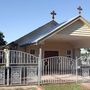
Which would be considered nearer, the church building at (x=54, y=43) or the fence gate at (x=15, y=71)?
the fence gate at (x=15, y=71)

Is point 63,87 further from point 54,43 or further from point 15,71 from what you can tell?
point 54,43

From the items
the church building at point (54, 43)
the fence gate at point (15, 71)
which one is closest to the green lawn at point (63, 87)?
the fence gate at point (15, 71)

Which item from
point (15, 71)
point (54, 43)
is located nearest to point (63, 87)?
point (15, 71)

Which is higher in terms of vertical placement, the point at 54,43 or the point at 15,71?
the point at 54,43

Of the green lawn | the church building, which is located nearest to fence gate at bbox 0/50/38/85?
the green lawn

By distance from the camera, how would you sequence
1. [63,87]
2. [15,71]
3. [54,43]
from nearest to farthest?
[63,87] → [15,71] → [54,43]

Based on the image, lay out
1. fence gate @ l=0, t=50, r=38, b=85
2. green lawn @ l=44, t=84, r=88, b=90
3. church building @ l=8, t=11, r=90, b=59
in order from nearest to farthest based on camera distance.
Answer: green lawn @ l=44, t=84, r=88, b=90 < fence gate @ l=0, t=50, r=38, b=85 < church building @ l=8, t=11, r=90, b=59

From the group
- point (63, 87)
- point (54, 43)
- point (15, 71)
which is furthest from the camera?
point (54, 43)

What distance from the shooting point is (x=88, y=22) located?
21.2 metres

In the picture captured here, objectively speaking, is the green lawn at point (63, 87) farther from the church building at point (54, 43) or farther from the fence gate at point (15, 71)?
the church building at point (54, 43)

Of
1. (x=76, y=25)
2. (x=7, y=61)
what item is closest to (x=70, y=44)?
(x=76, y=25)

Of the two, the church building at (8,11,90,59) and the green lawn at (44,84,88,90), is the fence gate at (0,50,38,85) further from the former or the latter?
the church building at (8,11,90,59)

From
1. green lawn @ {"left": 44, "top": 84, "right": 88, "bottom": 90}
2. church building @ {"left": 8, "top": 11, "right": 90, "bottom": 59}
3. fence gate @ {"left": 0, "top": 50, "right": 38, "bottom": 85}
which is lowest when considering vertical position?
green lawn @ {"left": 44, "top": 84, "right": 88, "bottom": 90}

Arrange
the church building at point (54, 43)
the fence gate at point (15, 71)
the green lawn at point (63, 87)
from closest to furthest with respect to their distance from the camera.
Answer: the green lawn at point (63, 87) → the fence gate at point (15, 71) → the church building at point (54, 43)
